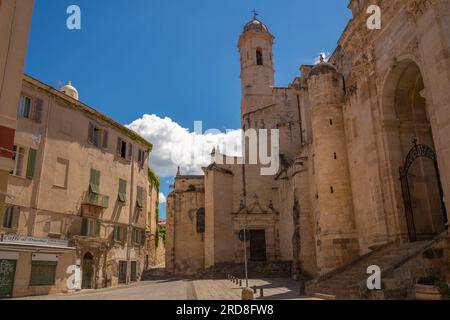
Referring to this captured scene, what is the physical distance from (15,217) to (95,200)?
5154mm

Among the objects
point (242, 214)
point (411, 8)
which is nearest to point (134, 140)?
point (242, 214)

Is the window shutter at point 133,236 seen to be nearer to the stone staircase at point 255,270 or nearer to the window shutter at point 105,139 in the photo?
the window shutter at point 105,139

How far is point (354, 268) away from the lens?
13.6m

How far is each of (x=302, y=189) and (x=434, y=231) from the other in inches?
395

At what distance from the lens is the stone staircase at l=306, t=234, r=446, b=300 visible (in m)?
9.89

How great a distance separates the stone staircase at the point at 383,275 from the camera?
9.89 m

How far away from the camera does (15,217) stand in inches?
683

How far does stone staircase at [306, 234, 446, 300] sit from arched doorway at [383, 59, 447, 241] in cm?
163

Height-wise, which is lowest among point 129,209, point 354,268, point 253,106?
point 354,268

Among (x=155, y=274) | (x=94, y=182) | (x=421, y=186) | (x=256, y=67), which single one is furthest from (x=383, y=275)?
(x=256, y=67)

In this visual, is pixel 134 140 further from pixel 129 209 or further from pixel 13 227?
pixel 13 227

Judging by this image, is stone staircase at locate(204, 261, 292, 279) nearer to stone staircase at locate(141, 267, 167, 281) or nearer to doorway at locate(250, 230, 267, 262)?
doorway at locate(250, 230, 267, 262)

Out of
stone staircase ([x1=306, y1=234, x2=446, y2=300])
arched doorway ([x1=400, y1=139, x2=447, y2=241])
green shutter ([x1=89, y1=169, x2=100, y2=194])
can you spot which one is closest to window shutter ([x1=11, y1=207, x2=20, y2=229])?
green shutter ([x1=89, y1=169, x2=100, y2=194])

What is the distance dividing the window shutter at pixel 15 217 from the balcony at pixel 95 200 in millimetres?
4168
